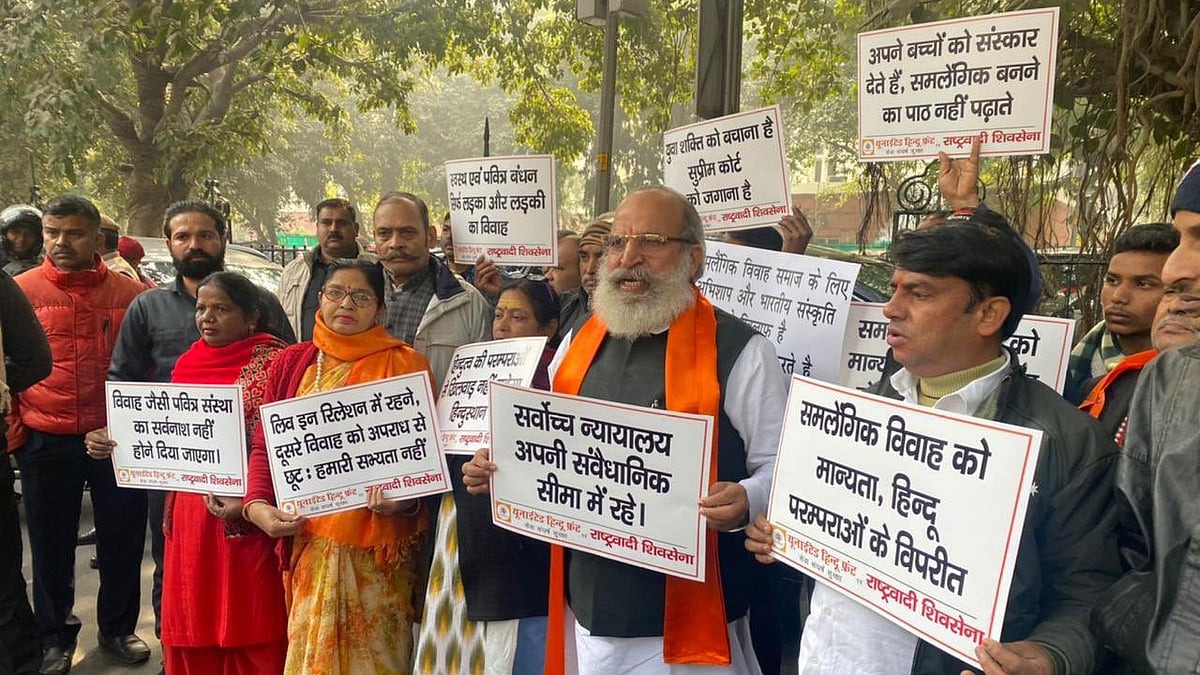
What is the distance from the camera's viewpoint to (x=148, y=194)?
13.2 metres

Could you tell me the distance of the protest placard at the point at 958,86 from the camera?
111 inches

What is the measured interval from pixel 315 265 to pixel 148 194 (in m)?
10.2

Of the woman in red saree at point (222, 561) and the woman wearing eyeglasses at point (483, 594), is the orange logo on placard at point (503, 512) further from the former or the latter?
the woman in red saree at point (222, 561)

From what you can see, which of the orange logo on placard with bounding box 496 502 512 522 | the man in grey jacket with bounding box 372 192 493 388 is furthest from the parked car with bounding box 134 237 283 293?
the orange logo on placard with bounding box 496 502 512 522

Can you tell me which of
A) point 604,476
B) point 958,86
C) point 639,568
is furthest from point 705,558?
point 958,86

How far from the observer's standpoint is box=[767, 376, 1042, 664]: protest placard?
5.26 ft

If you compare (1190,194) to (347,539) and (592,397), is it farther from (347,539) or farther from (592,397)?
(347,539)

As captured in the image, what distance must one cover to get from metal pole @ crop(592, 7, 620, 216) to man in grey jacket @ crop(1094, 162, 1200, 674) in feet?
20.6

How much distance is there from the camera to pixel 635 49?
11047 mm

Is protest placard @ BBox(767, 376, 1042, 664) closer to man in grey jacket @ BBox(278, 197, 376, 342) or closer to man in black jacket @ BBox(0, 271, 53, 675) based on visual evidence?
man in black jacket @ BBox(0, 271, 53, 675)

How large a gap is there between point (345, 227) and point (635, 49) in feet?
23.8

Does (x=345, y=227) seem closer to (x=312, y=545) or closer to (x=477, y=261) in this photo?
(x=477, y=261)

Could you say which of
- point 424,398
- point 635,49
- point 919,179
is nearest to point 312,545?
point 424,398

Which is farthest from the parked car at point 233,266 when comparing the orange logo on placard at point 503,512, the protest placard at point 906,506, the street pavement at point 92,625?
the protest placard at point 906,506
